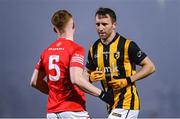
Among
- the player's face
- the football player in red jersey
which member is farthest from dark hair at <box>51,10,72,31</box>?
the player's face

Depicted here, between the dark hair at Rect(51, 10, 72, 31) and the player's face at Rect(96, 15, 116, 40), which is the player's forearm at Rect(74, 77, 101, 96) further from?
the player's face at Rect(96, 15, 116, 40)

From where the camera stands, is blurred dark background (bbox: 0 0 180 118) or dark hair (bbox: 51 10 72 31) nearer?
dark hair (bbox: 51 10 72 31)

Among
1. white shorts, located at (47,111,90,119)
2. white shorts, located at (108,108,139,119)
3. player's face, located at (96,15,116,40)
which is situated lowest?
white shorts, located at (108,108,139,119)

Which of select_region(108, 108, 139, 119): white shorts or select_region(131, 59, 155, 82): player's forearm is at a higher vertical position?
select_region(131, 59, 155, 82): player's forearm

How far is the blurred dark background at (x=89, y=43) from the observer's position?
6664mm

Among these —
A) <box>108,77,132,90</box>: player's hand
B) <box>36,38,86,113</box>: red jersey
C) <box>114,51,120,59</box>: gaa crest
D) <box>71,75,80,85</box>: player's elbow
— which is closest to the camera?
<box>71,75,80,85</box>: player's elbow

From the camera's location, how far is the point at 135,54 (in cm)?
422

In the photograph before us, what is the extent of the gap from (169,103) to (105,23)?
267 centimetres

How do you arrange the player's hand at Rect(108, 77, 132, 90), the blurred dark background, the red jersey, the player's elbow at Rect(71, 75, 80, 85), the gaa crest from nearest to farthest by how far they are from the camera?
the player's elbow at Rect(71, 75, 80, 85) < the red jersey < the player's hand at Rect(108, 77, 132, 90) < the gaa crest < the blurred dark background

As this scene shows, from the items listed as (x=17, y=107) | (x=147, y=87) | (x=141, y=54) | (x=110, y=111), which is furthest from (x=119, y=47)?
(x=17, y=107)

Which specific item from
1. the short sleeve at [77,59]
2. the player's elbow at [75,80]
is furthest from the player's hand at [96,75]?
the player's elbow at [75,80]

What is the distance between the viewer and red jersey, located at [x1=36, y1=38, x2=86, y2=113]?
3.57 meters

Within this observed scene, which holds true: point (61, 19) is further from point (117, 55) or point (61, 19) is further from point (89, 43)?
point (89, 43)

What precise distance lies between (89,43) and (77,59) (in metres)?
3.30
